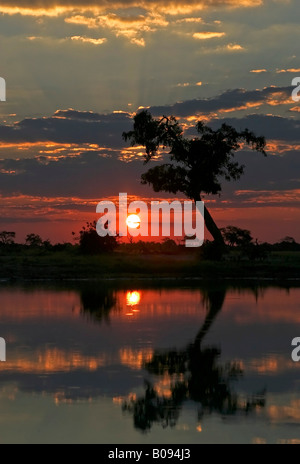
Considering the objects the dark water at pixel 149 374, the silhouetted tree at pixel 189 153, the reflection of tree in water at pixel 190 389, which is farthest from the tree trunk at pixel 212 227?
the reflection of tree in water at pixel 190 389

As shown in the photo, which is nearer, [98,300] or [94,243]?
[98,300]

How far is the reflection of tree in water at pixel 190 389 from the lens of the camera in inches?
562

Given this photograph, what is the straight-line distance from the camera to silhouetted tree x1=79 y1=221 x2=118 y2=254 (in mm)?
70562

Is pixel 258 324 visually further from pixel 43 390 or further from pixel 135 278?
pixel 135 278

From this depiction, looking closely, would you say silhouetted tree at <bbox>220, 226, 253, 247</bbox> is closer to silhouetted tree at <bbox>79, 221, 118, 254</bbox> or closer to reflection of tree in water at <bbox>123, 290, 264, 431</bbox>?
silhouetted tree at <bbox>79, 221, 118, 254</bbox>

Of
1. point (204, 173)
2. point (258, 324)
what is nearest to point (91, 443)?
point (258, 324)

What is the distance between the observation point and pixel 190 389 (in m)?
16.3

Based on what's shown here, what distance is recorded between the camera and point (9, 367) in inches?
741

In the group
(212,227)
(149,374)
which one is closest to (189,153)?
(212,227)

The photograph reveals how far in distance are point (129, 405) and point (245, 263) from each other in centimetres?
4620

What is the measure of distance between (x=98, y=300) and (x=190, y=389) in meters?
20.8

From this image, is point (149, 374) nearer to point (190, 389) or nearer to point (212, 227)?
point (190, 389)

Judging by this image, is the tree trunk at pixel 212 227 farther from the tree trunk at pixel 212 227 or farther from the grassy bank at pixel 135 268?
the grassy bank at pixel 135 268

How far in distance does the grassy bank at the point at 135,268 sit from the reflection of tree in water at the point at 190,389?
33.9m
